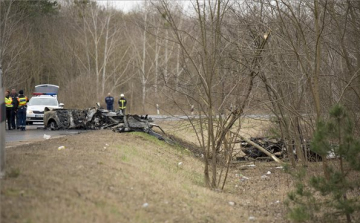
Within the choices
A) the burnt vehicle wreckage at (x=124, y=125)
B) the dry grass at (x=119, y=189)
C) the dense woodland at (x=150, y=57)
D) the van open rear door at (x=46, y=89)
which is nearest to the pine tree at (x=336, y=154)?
the dry grass at (x=119, y=189)

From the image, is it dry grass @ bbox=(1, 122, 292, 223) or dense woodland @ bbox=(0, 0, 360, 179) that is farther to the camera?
dense woodland @ bbox=(0, 0, 360, 179)

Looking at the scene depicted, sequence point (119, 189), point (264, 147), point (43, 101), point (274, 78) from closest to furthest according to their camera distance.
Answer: point (119, 189) → point (274, 78) → point (264, 147) → point (43, 101)

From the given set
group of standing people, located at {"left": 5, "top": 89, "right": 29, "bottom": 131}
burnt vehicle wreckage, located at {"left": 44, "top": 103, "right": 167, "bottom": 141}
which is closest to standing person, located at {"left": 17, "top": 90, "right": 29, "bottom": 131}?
group of standing people, located at {"left": 5, "top": 89, "right": 29, "bottom": 131}

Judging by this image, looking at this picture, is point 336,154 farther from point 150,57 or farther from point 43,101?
point 150,57

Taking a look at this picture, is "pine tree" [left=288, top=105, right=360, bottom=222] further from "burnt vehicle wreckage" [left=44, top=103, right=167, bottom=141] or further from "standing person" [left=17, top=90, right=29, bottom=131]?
"standing person" [left=17, top=90, right=29, bottom=131]

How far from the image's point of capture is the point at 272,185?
1680 centimetres

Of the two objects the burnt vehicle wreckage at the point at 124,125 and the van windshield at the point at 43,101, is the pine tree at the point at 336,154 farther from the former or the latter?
the van windshield at the point at 43,101

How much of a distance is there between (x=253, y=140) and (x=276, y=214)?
9.20 metres

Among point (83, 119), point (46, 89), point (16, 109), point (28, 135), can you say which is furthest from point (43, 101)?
point (46, 89)

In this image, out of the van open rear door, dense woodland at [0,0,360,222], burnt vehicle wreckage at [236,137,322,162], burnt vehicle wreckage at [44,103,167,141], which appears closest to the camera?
dense woodland at [0,0,360,222]

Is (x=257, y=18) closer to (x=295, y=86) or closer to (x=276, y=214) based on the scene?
(x=295, y=86)

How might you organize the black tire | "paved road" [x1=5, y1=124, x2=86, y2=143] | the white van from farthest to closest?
the white van → the black tire → "paved road" [x1=5, y1=124, x2=86, y2=143]

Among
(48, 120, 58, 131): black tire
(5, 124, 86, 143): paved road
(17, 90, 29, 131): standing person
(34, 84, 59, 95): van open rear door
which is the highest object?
(34, 84, 59, 95): van open rear door

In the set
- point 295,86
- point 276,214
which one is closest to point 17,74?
point 295,86
